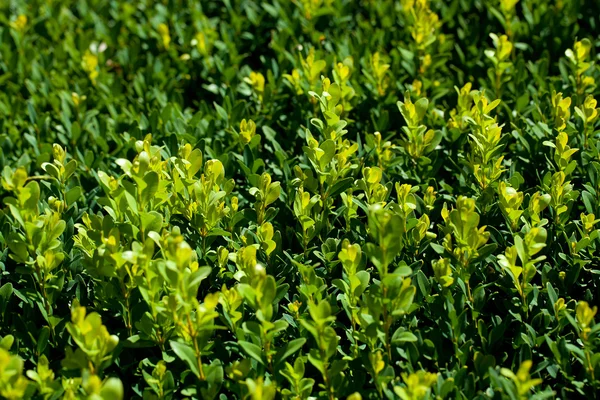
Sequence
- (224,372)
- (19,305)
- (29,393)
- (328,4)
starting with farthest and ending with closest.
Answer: (328,4)
(19,305)
(224,372)
(29,393)

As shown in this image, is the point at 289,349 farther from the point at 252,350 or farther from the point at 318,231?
the point at 318,231

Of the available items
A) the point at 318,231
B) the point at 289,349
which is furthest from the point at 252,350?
the point at 318,231

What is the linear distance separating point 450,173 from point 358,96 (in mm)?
628

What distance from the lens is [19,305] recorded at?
288 centimetres

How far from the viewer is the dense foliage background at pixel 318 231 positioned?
7.97 feet

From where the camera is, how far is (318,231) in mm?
2920

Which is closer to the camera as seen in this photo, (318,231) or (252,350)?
(252,350)

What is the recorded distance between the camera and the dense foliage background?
243cm

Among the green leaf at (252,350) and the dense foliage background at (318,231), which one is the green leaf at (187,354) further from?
the green leaf at (252,350)

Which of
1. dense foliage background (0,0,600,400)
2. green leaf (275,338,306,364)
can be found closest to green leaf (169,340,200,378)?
dense foliage background (0,0,600,400)

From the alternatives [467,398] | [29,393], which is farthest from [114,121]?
[467,398]

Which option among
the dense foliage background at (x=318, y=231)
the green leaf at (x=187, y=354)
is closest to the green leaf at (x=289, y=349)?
the dense foliage background at (x=318, y=231)

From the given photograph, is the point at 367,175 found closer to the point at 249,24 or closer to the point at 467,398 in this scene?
the point at 467,398

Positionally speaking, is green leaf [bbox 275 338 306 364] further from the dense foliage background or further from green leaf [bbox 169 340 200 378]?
green leaf [bbox 169 340 200 378]
